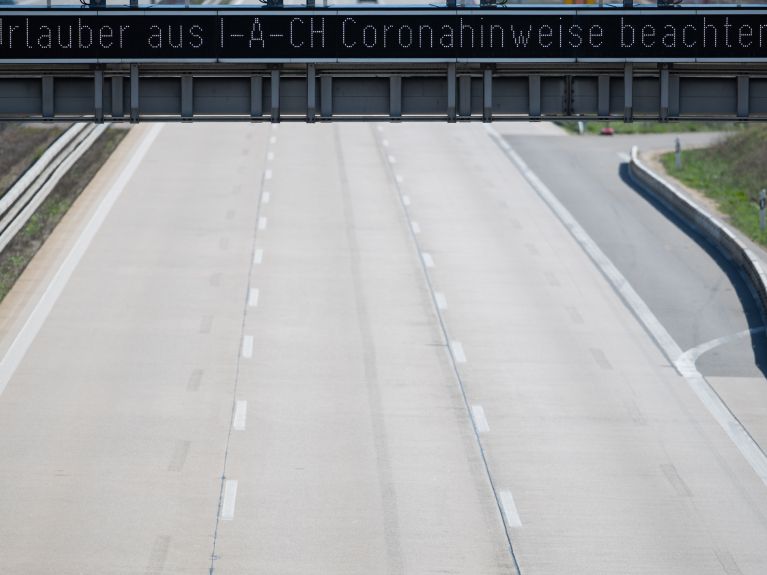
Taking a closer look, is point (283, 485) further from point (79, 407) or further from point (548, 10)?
point (548, 10)

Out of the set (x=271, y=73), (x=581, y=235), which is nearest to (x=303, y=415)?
(x=271, y=73)

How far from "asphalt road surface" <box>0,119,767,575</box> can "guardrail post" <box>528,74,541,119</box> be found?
508 centimetres

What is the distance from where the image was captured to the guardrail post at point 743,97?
29.0m

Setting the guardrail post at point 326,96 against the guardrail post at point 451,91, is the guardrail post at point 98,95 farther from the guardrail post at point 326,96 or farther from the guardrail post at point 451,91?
the guardrail post at point 451,91

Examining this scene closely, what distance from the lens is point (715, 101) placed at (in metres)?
29.4

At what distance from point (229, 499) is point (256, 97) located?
27.2ft

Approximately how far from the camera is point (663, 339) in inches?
1324

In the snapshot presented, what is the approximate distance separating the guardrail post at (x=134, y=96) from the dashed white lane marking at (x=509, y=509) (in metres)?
9.58

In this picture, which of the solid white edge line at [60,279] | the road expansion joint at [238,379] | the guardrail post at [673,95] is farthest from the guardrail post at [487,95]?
the solid white edge line at [60,279]

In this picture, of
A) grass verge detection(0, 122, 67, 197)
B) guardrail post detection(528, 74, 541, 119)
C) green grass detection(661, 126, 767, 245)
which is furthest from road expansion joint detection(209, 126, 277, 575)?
green grass detection(661, 126, 767, 245)

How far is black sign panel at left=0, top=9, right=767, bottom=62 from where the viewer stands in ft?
90.4

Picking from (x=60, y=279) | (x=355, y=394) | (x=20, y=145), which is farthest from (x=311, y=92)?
(x=20, y=145)

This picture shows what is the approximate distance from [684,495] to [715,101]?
824cm

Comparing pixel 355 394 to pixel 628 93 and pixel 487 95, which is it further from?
pixel 628 93
